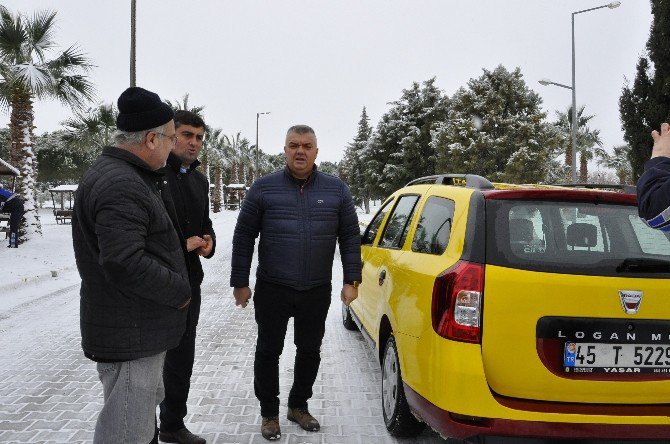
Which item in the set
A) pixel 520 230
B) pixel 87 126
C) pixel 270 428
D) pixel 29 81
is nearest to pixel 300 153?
pixel 520 230

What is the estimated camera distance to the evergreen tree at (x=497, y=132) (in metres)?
27.9

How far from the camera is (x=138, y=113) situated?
86.7 inches

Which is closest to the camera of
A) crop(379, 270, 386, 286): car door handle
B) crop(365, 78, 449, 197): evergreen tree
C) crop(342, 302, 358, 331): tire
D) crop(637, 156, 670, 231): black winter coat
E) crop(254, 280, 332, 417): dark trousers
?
crop(637, 156, 670, 231): black winter coat

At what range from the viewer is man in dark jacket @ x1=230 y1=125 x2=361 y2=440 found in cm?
341

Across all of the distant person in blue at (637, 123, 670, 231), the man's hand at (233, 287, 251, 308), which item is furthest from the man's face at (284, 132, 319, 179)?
A: the distant person in blue at (637, 123, 670, 231)

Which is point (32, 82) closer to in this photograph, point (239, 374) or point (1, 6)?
point (1, 6)

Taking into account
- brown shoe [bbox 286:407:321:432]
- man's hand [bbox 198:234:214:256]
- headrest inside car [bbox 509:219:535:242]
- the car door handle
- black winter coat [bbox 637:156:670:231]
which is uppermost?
black winter coat [bbox 637:156:670:231]

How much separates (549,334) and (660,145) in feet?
3.05

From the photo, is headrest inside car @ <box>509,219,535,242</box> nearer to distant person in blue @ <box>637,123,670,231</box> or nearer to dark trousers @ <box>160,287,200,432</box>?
distant person in blue @ <box>637,123,670,231</box>

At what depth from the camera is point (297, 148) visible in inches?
135

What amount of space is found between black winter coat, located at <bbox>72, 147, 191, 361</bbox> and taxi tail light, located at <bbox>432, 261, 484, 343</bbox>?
1.20 meters

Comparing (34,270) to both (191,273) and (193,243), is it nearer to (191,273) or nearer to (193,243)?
(191,273)

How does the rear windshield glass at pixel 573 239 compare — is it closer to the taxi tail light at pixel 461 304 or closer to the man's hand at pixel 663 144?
the taxi tail light at pixel 461 304

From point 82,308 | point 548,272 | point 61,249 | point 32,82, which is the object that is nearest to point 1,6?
point 32,82
